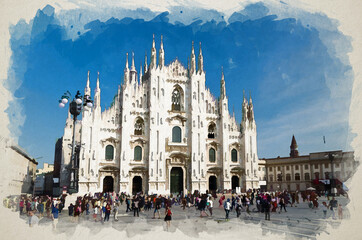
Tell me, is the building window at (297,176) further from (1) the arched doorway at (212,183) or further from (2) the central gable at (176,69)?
(2) the central gable at (176,69)

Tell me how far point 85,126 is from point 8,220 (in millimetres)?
18569

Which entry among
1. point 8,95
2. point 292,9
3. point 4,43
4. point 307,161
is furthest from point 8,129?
point 307,161

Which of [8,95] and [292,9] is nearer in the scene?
[8,95]

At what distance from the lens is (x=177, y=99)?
36.6 m

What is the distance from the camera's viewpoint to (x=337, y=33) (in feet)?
56.2

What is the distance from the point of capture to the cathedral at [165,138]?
31.8m

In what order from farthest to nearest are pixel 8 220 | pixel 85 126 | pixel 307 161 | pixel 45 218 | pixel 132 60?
pixel 307 161 → pixel 132 60 → pixel 85 126 → pixel 45 218 → pixel 8 220

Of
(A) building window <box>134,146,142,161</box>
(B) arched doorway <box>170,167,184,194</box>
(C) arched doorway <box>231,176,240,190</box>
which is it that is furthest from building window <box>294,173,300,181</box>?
(A) building window <box>134,146,142,161</box>

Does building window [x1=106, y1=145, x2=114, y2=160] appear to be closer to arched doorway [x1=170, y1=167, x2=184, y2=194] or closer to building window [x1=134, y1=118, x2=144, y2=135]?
building window [x1=134, y1=118, x2=144, y2=135]

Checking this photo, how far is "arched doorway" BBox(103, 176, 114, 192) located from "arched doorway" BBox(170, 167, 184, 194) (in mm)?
6622

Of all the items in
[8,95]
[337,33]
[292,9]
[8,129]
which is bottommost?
[8,129]

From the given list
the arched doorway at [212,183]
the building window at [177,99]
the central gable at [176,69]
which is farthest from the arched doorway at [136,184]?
the central gable at [176,69]

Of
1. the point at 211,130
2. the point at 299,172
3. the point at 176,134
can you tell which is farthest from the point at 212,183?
the point at 299,172

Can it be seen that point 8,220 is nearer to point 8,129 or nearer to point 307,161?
point 8,129
